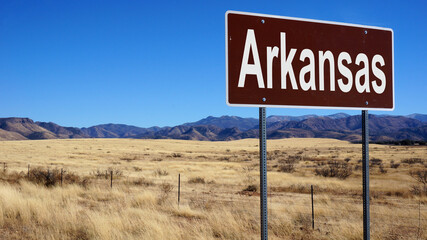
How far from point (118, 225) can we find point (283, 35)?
22.9ft

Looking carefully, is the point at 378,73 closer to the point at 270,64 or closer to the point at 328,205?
the point at 270,64

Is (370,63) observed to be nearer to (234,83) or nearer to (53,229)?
(234,83)

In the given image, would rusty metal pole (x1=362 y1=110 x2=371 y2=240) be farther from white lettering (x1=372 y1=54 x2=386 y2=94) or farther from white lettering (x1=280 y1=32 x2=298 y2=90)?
white lettering (x1=280 y1=32 x2=298 y2=90)

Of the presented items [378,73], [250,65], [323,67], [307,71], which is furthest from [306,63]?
[378,73]

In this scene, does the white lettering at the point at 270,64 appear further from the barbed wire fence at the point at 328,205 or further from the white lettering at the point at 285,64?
the barbed wire fence at the point at 328,205

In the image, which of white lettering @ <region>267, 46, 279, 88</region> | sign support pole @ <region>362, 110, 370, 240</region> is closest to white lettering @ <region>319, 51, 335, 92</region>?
white lettering @ <region>267, 46, 279, 88</region>

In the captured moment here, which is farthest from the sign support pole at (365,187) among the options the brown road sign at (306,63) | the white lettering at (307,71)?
the white lettering at (307,71)

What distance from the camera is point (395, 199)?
1575 centimetres

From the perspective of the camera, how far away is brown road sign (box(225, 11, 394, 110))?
3.46 meters

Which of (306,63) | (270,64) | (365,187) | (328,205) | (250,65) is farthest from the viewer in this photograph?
(328,205)

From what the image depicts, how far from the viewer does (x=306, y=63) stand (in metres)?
3.80

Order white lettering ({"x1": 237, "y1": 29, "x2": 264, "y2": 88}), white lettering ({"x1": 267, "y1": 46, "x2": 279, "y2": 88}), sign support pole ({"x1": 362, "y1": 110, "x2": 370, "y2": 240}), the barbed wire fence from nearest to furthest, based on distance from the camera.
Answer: white lettering ({"x1": 237, "y1": 29, "x2": 264, "y2": 88})
white lettering ({"x1": 267, "y1": 46, "x2": 279, "y2": 88})
sign support pole ({"x1": 362, "y1": 110, "x2": 370, "y2": 240})
the barbed wire fence

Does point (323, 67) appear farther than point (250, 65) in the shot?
Yes

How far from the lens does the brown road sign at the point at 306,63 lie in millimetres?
3465
